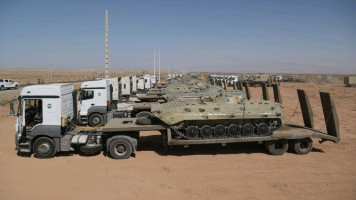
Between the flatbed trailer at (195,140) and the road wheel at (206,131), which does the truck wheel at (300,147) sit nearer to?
the flatbed trailer at (195,140)

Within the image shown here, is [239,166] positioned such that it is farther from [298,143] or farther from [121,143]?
[121,143]

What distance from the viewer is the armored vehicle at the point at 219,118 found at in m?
11.5

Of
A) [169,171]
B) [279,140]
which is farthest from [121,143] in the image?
[279,140]

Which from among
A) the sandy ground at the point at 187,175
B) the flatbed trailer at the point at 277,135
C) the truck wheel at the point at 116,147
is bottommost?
the sandy ground at the point at 187,175

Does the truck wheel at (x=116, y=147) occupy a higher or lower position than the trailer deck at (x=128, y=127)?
lower

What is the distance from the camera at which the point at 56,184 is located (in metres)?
8.76

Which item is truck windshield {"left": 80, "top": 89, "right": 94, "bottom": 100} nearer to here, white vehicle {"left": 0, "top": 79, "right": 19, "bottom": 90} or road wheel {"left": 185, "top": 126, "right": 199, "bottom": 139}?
road wheel {"left": 185, "top": 126, "right": 199, "bottom": 139}

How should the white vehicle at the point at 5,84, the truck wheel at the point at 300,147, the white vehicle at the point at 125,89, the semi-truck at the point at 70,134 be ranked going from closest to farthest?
the semi-truck at the point at 70,134, the truck wheel at the point at 300,147, the white vehicle at the point at 125,89, the white vehicle at the point at 5,84

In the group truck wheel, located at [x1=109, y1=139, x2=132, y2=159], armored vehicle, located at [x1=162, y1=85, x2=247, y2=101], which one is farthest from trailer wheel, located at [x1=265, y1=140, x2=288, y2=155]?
truck wheel, located at [x1=109, y1=139, x2=132, y2=159]

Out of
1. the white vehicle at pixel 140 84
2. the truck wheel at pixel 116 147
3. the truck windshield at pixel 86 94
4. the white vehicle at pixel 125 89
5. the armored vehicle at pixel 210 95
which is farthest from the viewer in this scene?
the white vehicle at pixel 140 84

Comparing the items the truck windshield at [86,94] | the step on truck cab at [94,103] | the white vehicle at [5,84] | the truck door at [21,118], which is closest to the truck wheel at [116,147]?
the truck door at [21,118]

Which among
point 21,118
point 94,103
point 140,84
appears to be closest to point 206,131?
point 21,118

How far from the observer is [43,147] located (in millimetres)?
11086

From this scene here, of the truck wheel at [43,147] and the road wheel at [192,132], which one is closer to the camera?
→ the truck wheel at [43,147]
